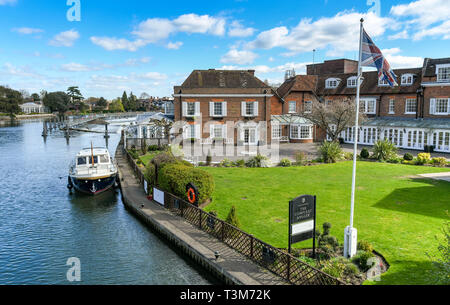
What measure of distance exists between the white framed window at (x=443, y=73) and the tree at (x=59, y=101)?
133 meters

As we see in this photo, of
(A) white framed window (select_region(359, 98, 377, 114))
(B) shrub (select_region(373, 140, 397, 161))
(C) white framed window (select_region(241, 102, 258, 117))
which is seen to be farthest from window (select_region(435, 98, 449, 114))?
(C) white framed window (select_region(241, 102, 258, 117))

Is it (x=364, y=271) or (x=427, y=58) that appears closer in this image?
(x=364, y=271)

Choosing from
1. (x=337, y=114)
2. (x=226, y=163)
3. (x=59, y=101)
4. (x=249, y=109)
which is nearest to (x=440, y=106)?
(x=337, y=114)

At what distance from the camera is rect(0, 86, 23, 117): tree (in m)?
122

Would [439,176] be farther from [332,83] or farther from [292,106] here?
[332,83]

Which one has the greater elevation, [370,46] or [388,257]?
[370,46]

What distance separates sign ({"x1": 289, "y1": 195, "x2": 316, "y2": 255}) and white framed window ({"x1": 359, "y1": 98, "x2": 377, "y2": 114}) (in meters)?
32.1

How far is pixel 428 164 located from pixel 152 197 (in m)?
21.6

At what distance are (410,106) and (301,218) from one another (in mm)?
31801

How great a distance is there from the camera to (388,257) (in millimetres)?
10602

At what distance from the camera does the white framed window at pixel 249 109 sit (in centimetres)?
3853

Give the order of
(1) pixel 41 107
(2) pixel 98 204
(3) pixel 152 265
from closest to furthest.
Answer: (3) pixel 152 265
(2) pixel 98 204
(1) pixel 41 107

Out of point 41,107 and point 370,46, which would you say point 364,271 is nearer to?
point 370,46
